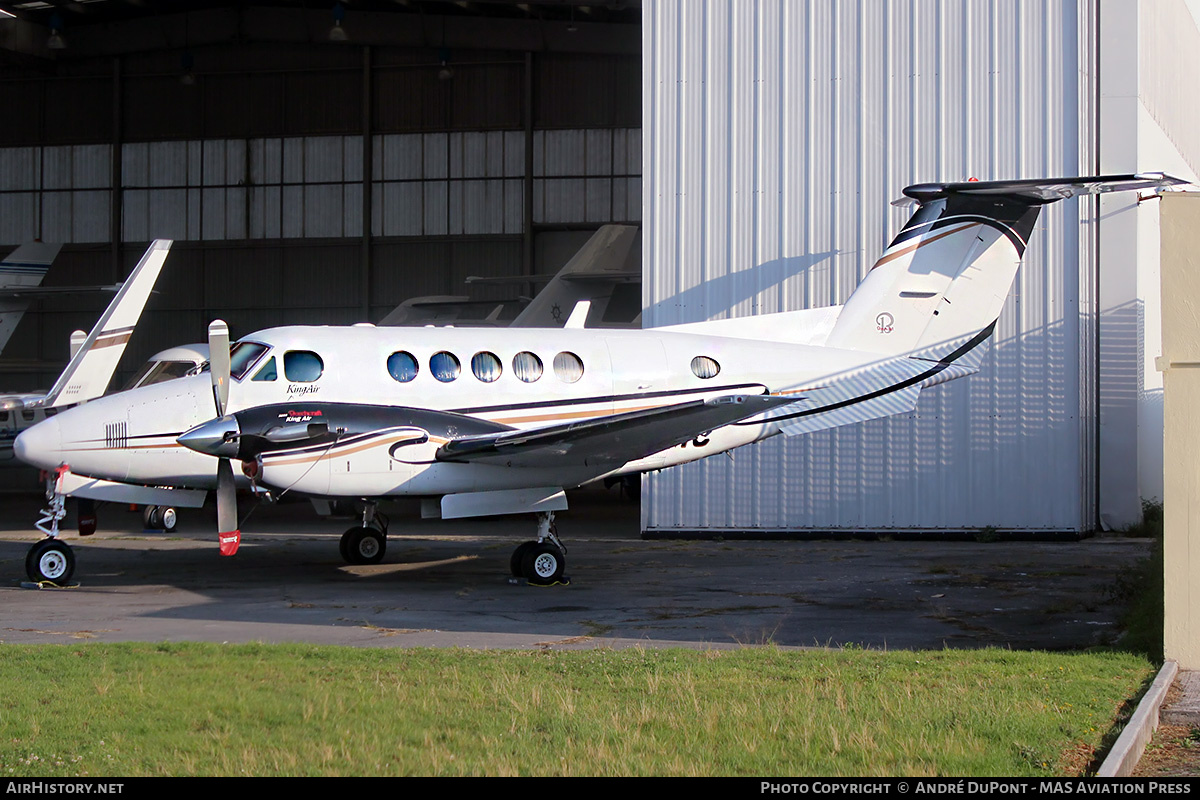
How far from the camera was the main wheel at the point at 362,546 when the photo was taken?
16.6 metres

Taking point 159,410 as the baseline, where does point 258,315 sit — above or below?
above

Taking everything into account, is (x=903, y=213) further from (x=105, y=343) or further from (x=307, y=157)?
(x=307, y=157)

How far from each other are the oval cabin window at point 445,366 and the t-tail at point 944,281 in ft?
18.3

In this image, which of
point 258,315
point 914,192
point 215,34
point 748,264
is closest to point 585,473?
point 914,192

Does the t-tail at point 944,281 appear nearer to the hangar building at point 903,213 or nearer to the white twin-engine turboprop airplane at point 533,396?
the white twin-engine turboprop airplane at point 533,396

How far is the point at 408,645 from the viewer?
10242 millimetres

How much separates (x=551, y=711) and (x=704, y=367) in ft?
29.0

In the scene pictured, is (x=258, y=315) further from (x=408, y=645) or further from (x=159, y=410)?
(x=408, y=645)

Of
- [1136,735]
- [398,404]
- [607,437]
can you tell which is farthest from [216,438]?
[1136,735]

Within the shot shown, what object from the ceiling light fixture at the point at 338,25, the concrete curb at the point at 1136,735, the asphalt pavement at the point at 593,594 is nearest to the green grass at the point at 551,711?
the concrete curb at the point at 1136,735

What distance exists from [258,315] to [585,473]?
2773 cm

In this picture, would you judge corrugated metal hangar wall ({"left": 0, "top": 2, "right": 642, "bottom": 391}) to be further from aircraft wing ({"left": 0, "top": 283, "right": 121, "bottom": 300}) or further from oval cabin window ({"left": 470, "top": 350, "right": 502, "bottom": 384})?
oval cabin window ({"left": 470, "top": 350, "right": 502, "bottom": 384})

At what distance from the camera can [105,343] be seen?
18.1m

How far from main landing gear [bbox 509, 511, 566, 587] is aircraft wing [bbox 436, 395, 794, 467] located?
0.98 metres
